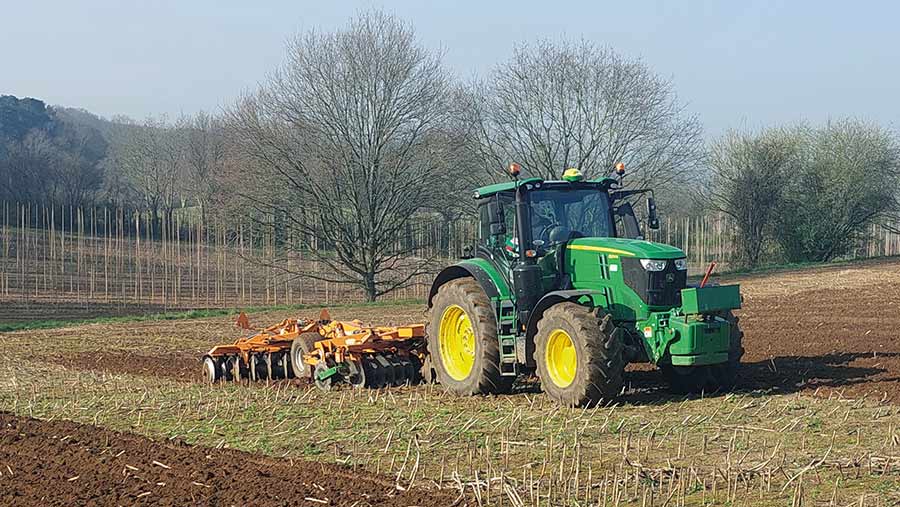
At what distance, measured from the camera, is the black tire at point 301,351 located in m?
12.3

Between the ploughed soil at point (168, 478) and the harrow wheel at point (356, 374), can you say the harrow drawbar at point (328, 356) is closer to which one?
the harrow wheel at point (356, 374)

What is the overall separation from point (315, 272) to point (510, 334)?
24589 millimetres

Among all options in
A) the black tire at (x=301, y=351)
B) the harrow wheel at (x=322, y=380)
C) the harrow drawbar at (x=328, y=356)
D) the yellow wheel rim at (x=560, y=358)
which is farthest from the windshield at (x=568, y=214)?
the black tire at (x=301, y=351)

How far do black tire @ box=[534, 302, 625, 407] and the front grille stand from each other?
475mm

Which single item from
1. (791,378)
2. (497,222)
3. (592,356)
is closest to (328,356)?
(497,222)

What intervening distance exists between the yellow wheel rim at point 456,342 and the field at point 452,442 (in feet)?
1.42

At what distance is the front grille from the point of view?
991 cm

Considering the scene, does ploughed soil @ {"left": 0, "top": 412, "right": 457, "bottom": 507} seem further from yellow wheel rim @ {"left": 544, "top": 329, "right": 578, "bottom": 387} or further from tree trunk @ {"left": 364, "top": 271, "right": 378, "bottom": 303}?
tree trunk @ {"left": 364, "top": 271, "right": 378, "bottom": 303}

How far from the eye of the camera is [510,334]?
10.6m

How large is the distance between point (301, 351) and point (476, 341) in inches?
107

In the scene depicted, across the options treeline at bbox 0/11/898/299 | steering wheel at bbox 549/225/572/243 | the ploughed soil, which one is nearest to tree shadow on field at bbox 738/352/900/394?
steering wheel at bbox 549/225/572/243

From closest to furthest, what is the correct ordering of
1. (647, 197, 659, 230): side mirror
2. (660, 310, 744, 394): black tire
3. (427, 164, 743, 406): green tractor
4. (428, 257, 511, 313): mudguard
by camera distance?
(427, 164, 743, 406): green tractor < (660, 310, 744, 394): black tire < (647, 197, 659, 230): side mirror < (428, 257, 511, 313): mudguard

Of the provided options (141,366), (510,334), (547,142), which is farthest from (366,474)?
(547,142)

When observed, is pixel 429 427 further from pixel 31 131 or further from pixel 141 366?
pixel 31 131
